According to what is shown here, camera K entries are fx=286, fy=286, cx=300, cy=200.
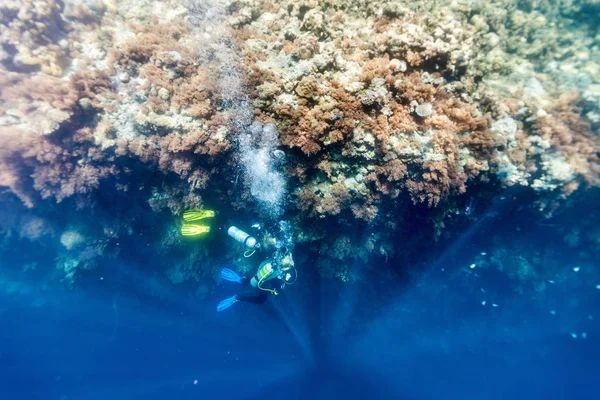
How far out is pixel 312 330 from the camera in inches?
750

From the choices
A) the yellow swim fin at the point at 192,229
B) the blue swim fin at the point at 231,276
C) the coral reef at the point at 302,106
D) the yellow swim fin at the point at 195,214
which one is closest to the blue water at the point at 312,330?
the blue swim fin at the point at 231,276

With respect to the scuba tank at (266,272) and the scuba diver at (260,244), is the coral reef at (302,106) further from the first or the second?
the scuba tank at (266,272)

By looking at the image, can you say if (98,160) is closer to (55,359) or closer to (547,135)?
(547,135)

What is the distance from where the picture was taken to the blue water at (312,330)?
1320cm

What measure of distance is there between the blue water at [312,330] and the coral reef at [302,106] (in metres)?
4.19

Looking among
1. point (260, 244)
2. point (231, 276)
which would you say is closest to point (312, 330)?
point (231, 276)

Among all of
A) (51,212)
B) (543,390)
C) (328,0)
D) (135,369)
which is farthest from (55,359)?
(543,390)

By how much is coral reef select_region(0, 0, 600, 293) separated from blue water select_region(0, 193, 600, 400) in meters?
4.19

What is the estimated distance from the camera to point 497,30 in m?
6.96

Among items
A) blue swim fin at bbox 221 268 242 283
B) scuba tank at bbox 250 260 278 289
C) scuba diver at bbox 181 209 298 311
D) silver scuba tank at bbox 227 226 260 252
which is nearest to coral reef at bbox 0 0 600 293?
scuba diver at bbox 181 209 298 311

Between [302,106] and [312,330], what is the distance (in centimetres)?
1725

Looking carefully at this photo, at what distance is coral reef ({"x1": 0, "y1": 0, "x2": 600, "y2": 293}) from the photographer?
213 inches

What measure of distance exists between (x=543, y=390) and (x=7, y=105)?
107m

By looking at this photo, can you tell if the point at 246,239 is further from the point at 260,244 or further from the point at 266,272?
the point at 266,272
